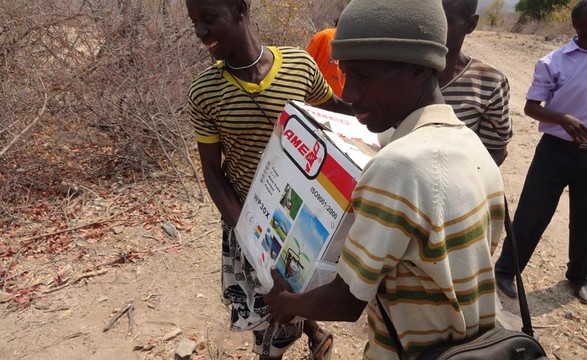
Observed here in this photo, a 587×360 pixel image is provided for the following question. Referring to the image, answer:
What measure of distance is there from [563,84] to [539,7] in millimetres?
26486

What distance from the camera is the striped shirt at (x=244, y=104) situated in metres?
1.66

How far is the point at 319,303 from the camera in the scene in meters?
1.10

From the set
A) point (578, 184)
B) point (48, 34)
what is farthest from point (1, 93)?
point (578, 184)

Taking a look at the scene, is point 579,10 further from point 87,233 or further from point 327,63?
point 87,233

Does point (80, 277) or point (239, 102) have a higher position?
point (239, 102)

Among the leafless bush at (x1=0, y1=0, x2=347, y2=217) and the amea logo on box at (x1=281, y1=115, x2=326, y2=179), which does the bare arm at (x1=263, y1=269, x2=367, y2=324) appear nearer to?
the amea logo on box at (x1=281, y1=115, x2=326, y2=179)

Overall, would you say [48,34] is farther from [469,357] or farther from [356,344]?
[469,357]

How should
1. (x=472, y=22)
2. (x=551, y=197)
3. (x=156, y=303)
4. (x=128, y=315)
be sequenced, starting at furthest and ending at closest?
(x=156, y=303) < (x=128, y=315) < (x=551, y=197) < (x=472, y=22)

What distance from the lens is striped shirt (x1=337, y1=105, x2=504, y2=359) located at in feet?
2.90

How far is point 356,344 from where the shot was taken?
8.73ft

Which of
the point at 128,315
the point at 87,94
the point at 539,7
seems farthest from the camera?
the point at 539,7

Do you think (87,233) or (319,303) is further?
(87,233)

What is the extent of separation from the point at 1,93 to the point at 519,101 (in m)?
7.84

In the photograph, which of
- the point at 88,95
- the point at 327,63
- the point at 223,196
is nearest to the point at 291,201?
the point at 223,196
